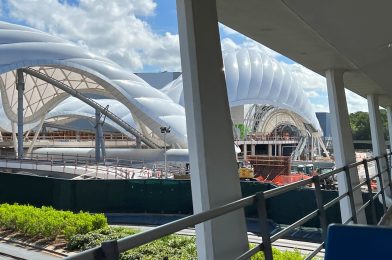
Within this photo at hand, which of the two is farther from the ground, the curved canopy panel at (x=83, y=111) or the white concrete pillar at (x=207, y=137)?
the curved canopy panel at (x=83, y=111)

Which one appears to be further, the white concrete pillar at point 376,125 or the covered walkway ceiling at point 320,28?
the white concrete pillar at point 376,125

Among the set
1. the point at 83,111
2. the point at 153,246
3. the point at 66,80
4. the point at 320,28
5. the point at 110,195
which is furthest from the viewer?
the point at 83,111

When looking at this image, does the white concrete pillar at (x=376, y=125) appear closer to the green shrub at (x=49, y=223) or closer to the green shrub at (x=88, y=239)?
the green shrub at (x=88, y=239)

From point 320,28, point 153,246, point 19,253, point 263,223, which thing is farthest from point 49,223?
point 263,223

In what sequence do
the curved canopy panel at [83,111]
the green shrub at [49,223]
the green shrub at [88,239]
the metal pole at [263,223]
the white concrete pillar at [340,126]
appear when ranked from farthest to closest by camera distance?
the curved canopy panel at [83,111], the green shrub at [49,223], the green shrub at [88,239], the white concrete pillar at [340,126], the metal pole at [263,223]

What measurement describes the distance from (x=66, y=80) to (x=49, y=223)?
4116 cm

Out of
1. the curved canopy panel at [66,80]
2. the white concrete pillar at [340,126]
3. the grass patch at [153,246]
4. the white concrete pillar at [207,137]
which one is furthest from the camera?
the curved canopy panel at [66,80]

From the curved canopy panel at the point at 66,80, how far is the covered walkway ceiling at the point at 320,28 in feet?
117

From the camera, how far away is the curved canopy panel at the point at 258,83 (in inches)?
2484

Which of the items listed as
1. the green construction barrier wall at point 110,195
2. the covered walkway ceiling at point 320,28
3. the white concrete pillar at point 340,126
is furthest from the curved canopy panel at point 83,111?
the covered walkway ceiling at point 320,28

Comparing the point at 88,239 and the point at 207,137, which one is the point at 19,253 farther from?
the point at 207,137

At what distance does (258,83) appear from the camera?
213ft

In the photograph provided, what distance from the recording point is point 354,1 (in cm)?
372

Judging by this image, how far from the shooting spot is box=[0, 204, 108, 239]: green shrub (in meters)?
11.9
